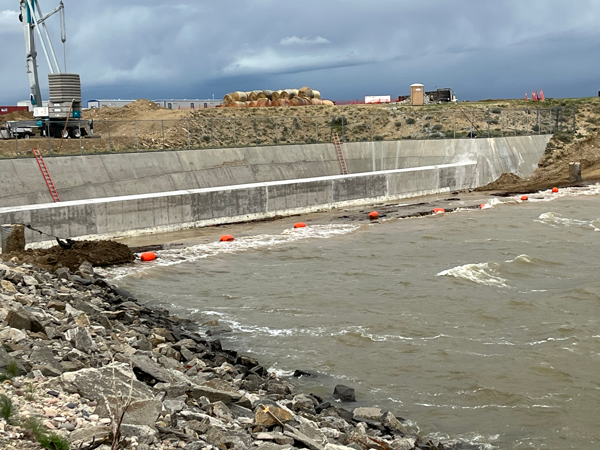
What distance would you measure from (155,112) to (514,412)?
53.9 metres

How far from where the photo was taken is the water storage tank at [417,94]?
68.5m

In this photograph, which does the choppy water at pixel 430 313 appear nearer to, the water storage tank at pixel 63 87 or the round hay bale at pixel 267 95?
the water storage tank at pixel 63 87

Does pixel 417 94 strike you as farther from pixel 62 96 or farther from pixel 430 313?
pixel 430 313

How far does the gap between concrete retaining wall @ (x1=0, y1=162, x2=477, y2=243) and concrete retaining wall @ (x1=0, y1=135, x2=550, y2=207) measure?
94.3 inches

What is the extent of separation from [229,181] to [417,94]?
133 feet

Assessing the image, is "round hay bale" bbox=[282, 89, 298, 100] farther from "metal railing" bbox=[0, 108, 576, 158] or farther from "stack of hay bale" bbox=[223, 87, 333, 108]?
"metal railing" bbox=[0, 108, 576, 158]

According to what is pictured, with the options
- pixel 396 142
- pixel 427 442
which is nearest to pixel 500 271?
pixel 427 442

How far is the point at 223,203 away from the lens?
91.2 ft

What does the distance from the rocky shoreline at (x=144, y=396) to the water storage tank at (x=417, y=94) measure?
196 feet

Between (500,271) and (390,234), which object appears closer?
(500,271)

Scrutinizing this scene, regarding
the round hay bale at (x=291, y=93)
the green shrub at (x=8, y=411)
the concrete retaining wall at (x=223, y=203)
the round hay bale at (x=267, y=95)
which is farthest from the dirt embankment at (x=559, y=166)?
the green shrub at (x=8, y=411)

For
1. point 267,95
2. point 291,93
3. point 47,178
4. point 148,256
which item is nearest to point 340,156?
point 47,178

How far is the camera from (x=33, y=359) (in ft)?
24.6

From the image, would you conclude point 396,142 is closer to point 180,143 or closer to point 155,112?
point 180,143
